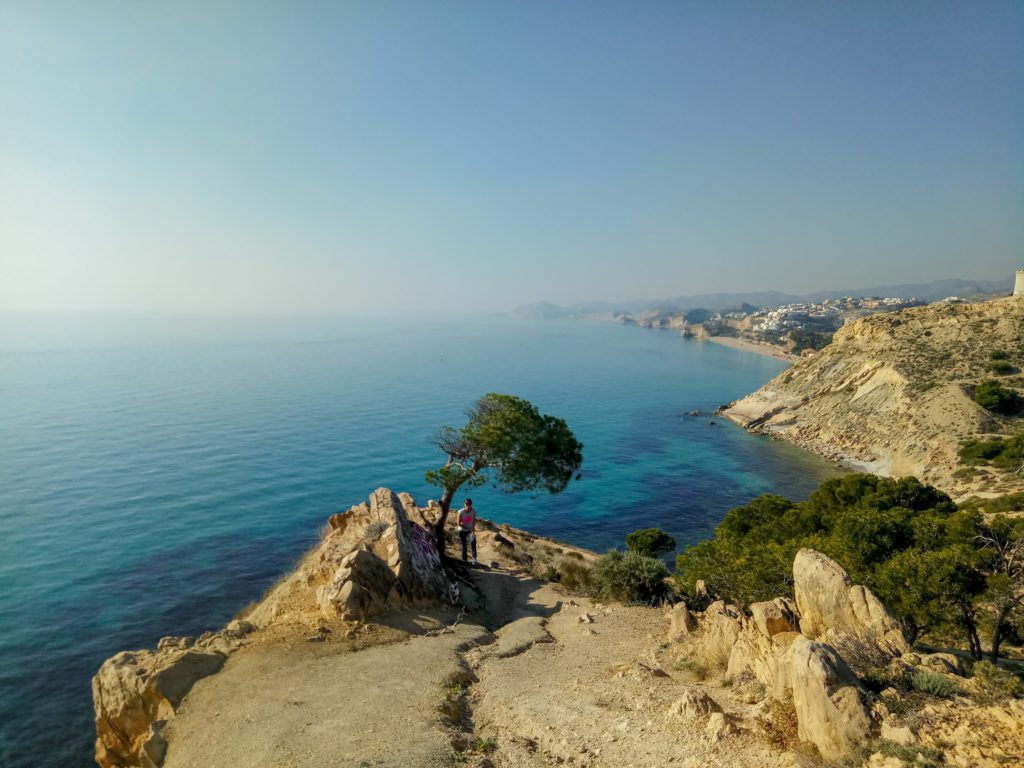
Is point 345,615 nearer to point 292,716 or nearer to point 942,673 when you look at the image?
point 292,716

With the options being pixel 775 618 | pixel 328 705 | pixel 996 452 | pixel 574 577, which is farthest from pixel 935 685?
pixel 996 452

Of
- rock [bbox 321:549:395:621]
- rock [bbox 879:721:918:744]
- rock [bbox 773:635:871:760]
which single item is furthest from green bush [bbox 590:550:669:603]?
rock [bbox 879:721:918:744]

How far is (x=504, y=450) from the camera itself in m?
23.1

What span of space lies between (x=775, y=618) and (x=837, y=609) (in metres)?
1.32

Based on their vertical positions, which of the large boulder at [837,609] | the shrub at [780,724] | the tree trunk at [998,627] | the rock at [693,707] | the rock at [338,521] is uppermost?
the large boulder at [837,609]

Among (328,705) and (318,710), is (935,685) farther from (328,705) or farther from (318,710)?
(318,710)

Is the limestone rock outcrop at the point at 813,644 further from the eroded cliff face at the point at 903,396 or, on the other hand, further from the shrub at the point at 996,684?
the eroded cliff face at the point at 903,396

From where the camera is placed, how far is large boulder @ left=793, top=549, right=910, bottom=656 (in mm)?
10156

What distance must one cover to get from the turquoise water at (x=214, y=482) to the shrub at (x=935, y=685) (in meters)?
24.5

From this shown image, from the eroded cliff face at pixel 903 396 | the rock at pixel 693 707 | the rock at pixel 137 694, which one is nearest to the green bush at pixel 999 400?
the eroded cliff face at pixel 903 396

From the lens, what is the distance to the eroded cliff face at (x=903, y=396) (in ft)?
163

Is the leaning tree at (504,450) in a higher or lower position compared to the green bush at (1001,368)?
higher

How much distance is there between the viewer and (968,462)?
4506 centimetres

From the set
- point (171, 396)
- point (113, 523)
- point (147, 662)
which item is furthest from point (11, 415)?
point (147, 662)
